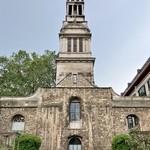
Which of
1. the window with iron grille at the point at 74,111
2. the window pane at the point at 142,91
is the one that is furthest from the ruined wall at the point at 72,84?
the window pane at the point at 142,91

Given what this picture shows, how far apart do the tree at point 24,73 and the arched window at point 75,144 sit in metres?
13.9

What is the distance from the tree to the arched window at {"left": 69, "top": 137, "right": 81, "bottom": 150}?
13912 mm

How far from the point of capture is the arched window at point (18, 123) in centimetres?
2172

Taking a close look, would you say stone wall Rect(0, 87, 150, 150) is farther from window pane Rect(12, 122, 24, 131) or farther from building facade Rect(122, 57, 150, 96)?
building facade Rect(122, 57, 150, 96)

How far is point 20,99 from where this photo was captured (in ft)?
75.3

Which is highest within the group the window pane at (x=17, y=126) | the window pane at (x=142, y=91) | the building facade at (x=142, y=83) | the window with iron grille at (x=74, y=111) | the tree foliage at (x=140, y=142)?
the building facade at (x=142, y=83)

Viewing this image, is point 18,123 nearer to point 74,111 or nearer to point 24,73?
Result: point 74,111

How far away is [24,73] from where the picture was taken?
34.0 meters

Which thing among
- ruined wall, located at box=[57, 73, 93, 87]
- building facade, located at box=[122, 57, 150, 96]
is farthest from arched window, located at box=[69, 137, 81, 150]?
building facade, located at box=[122, 57, 150, 96]

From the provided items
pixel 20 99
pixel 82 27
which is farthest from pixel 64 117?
pixel 82 27

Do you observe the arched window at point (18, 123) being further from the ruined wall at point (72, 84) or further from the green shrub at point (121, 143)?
the green shrub at point (121, 143)

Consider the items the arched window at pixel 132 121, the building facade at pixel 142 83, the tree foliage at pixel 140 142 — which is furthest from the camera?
the building facade at pixel 142 83

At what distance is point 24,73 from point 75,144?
16.8 m

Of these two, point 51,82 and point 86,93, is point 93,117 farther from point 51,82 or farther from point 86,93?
point 51,82
